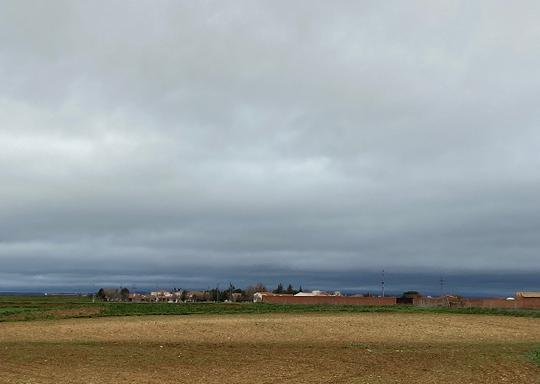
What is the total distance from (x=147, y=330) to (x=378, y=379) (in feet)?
92.8

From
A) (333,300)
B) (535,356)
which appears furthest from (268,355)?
(333,300)

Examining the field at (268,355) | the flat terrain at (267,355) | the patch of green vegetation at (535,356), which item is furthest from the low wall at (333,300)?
the patch of green vegetation at (535,356)

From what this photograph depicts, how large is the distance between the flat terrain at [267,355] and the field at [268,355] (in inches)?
1.5

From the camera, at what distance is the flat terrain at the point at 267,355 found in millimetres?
21625

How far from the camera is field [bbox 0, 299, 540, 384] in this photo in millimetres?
21641

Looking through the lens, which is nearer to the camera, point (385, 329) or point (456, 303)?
point (385, 329)

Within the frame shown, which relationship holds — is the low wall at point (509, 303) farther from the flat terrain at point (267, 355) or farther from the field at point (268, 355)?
the flat terrain at point (267, 355)

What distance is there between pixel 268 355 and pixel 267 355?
6 cm

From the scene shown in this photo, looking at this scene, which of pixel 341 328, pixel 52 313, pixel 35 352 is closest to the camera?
pixel 35 352

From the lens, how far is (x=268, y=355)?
28.7 meters

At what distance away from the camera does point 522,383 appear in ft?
66.8

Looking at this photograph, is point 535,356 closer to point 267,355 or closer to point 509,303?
point 267,355

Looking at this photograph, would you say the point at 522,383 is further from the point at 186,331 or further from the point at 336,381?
the point at 186,331

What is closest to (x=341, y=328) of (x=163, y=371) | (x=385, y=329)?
(x=385, y=329)
